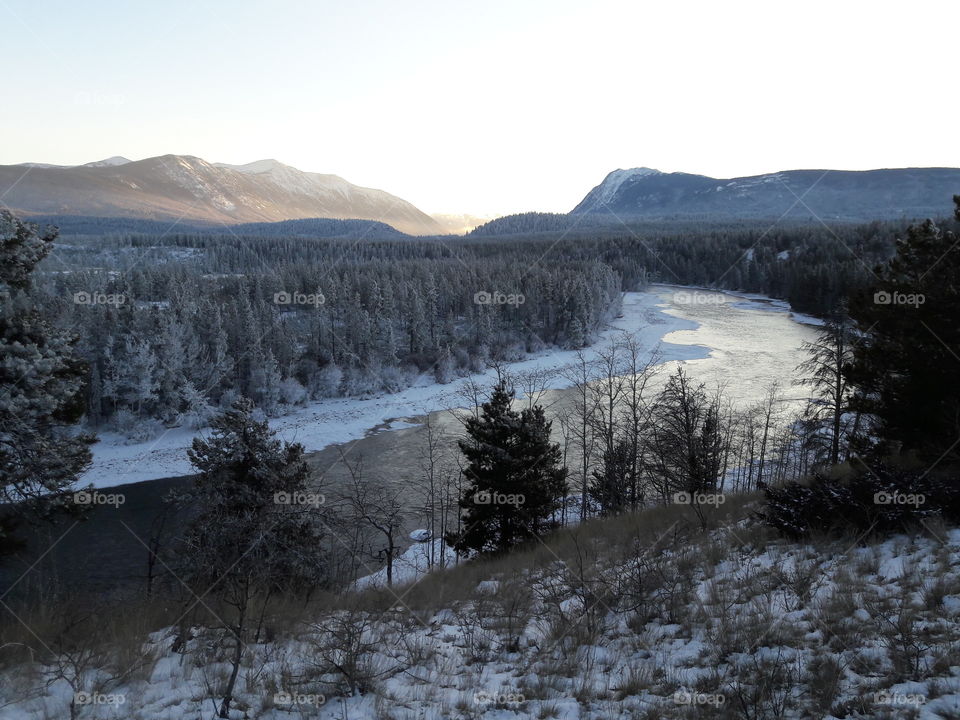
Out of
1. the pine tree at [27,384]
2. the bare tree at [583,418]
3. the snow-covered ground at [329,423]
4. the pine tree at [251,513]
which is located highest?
the pine tree at [27,384]

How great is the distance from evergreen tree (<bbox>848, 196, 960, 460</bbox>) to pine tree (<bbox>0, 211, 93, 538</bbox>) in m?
16.3

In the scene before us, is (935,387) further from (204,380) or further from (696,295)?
(696,295)

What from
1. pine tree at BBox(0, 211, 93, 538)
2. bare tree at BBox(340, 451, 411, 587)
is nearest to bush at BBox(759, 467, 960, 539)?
pine tree at BBox(0, 211, 93, 538)

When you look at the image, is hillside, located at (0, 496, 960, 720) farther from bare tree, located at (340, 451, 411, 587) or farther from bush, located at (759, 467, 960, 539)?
bare tree, located at (340, 451, 411, 587)

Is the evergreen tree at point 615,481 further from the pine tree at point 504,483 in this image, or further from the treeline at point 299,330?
the treeline at point 299,330

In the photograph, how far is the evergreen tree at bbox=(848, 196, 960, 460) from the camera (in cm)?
1106

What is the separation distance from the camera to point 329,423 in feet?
130

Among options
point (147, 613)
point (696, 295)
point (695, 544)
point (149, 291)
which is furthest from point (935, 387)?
point (696, 295)

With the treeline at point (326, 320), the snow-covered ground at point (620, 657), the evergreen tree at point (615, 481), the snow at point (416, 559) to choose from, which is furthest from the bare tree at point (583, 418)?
the snow-covered ground at point (620, 657)

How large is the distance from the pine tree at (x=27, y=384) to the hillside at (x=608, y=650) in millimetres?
3023

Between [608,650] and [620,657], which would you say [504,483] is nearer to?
[608,650]

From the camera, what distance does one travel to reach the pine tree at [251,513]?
11.8m

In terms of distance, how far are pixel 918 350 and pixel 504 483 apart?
10.5 meters

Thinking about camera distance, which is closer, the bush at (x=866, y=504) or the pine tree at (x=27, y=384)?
the bush at (x=866, y=504)
